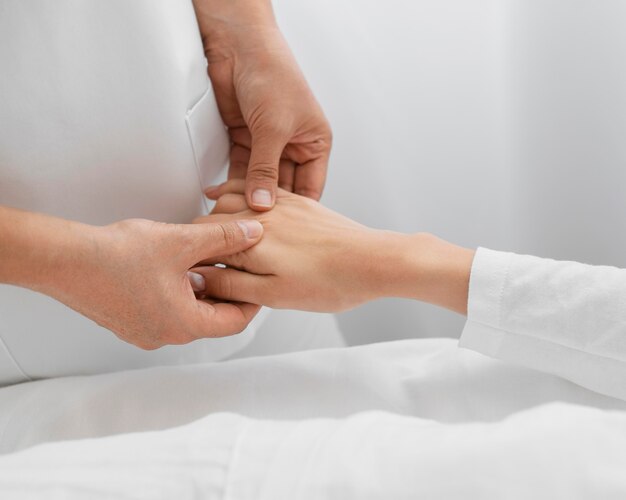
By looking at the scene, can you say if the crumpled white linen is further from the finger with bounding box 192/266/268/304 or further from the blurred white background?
the blurred white background

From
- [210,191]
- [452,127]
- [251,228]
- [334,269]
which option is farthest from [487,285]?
[452,127]

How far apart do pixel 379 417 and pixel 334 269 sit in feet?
0.85

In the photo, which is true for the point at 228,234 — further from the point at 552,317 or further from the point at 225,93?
the point at 552,317

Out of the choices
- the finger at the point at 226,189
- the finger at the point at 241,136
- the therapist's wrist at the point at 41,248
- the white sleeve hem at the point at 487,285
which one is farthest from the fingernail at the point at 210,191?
the white sleeve hem at the point at 487,285

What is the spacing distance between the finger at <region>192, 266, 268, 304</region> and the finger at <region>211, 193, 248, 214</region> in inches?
3.5

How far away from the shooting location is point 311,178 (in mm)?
Answer: 1122

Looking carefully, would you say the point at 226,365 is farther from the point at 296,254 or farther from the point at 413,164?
the point at 413,164

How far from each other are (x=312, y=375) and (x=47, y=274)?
1.06ft

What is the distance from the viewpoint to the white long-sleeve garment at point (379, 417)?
0.57 m

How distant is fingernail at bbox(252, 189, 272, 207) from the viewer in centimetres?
99

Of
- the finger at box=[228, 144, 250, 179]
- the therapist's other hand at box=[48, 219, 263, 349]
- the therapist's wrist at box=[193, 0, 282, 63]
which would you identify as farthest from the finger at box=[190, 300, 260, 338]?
the therapist's wrist at box=[193, 0, 282, 63]

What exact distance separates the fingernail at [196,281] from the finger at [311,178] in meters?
0.26

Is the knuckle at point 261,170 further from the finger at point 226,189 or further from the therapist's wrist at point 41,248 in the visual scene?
the therapist's wrist at point 41,248

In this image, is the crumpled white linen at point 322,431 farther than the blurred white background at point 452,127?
No
